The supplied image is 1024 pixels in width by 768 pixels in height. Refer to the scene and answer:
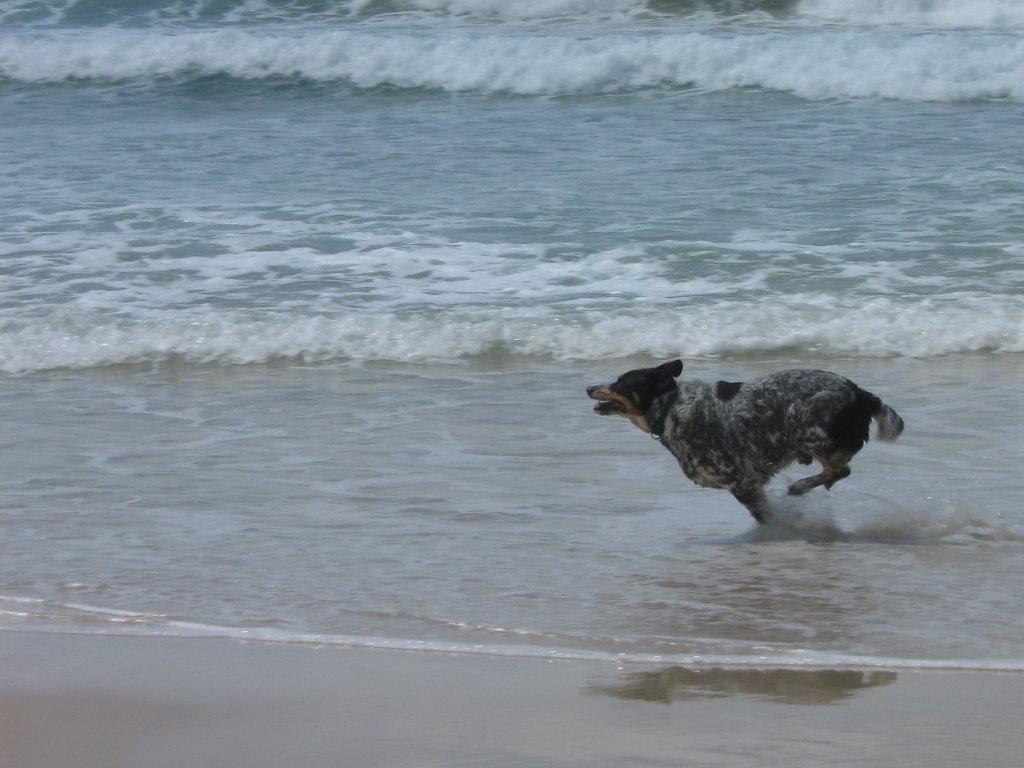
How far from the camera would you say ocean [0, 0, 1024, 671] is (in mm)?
5328

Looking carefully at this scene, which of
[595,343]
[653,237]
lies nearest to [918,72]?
[653,237]

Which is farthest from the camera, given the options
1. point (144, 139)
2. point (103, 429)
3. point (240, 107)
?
point (240, 107)

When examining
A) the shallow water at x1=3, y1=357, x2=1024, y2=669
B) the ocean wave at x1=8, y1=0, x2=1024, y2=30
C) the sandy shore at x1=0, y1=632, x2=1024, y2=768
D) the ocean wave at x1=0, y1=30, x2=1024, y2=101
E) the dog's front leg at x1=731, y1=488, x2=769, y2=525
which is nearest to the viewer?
the sandy shore at x1=0, y1=632, x2=1024, y2=768

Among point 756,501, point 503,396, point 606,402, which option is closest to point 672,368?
point 606,402

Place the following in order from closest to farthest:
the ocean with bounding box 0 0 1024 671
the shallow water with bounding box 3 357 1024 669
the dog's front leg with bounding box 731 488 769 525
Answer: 1. the shallow water with bounding box 3 357 1024 669
2. the ocean with bounding box 0 0 1024 671
3. the dog's front leg with bounding box 731 488 769 525

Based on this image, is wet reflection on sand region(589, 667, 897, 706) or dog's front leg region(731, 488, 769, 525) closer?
wet reflection on sand region(589, 667, 897, 706)

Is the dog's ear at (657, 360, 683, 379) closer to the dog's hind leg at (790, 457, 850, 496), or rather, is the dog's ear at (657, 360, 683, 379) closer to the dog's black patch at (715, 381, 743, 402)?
the dog's black patch at (715, 381, 743, 402)

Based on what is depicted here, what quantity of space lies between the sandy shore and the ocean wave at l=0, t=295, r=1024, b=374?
4.66 m

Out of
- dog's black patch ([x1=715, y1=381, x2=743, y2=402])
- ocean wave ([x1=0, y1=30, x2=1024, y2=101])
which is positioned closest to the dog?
dog's black patch ([x1=715, y1=381, x2=743, y2=402])

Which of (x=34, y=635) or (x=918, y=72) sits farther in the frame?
(x=918, y=72)

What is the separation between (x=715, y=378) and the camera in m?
8.62

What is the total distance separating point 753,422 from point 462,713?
7.92 feet

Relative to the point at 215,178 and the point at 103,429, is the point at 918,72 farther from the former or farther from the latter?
the point at 103,429

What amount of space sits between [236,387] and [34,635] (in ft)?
12.6
